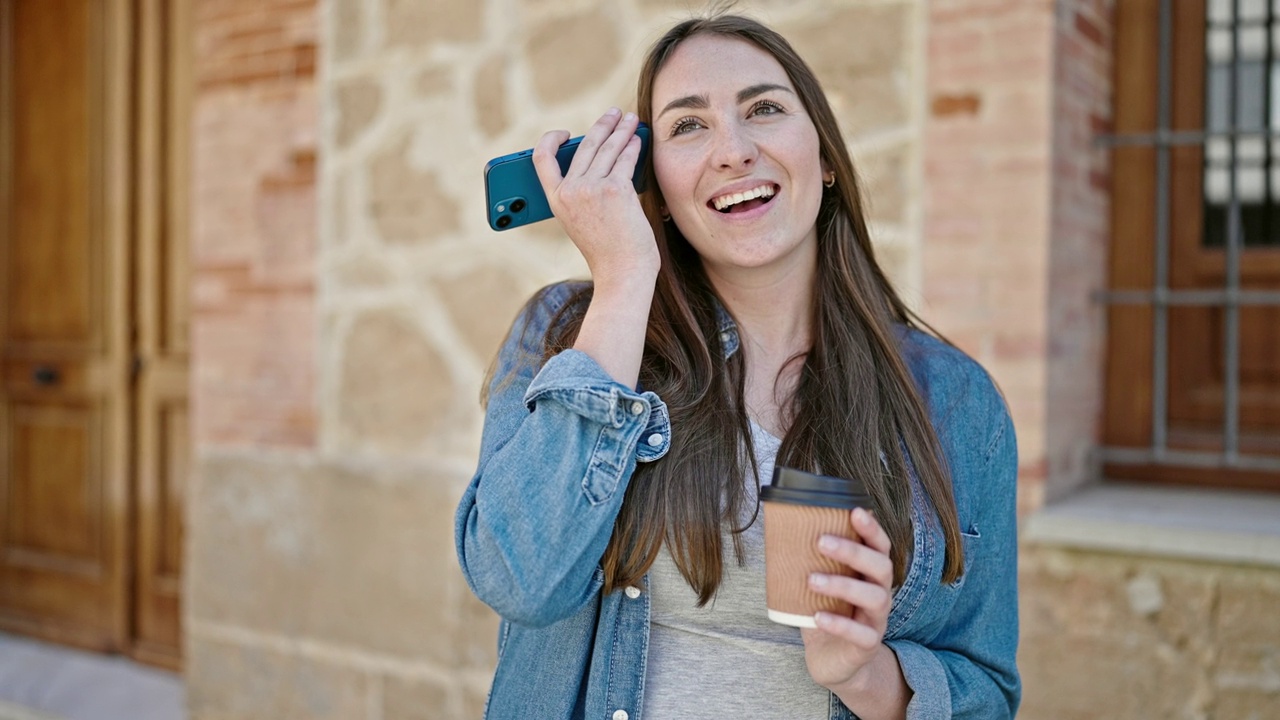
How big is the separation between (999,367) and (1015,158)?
510 mm

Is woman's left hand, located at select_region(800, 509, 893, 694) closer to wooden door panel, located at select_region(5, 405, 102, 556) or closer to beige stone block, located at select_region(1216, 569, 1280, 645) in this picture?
beige stone block, located at select_region(1216, 569, 1280, 645)

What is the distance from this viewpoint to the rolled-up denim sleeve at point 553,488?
4.60 ft

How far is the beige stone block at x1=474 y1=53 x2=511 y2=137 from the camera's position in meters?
3.46

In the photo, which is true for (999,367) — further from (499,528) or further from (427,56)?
(427,56)

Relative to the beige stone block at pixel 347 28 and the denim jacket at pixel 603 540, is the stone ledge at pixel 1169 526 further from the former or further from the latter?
the beige stone block at pixel 347 28

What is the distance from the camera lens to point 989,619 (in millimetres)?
1700

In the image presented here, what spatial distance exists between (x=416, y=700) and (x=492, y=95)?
6.35 feet

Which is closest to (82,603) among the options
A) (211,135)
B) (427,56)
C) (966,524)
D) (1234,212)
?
(211,135)

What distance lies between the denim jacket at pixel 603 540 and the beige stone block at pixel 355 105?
217 cm

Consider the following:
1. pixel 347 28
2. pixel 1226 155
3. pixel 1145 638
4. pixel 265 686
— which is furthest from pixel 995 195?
pixel 265 686

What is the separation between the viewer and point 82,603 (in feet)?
15.6

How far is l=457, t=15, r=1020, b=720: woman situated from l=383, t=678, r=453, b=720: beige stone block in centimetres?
186

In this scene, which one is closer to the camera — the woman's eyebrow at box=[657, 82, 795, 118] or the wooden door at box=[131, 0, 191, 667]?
the woman's eyebrow at box=[657, 82, 795, 118]

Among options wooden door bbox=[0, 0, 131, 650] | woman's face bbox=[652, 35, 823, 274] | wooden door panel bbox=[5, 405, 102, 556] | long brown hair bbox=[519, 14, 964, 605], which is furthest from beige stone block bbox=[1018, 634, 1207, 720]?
wooden door panel bbox=[5, 405, 102, 556]
